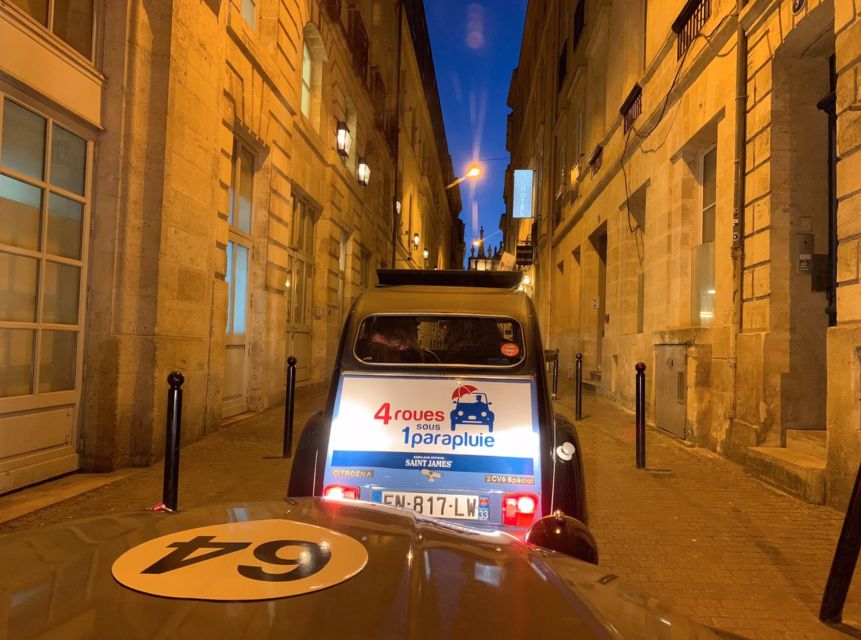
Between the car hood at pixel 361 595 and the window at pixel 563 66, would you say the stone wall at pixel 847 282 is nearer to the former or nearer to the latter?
the car hood at pixel 361 595

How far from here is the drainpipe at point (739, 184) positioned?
277 inches

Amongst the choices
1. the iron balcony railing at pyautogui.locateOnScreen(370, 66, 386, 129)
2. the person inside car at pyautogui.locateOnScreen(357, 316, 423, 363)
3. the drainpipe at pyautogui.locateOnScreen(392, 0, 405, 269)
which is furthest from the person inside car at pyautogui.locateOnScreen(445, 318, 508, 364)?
the drainpipe at pyautogui.locateOnScreen(392, 0, 405, 269)

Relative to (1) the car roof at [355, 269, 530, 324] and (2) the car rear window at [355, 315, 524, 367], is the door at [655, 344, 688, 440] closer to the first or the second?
(1) the car roof at [355, 269, 530, 324]

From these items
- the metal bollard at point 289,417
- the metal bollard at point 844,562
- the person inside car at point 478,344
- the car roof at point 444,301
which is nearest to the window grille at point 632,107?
the car roof at point 444,301

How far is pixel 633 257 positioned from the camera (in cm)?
1219

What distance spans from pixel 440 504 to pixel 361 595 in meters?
2.19

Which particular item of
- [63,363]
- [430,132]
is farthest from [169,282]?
[430,132]

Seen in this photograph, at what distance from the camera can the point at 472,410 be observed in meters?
3.70

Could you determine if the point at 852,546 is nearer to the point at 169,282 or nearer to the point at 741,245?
the point at 741,245

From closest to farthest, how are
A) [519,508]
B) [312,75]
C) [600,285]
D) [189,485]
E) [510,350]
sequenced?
[519,508] < [510,350] < [189,485] < [312,75] < [600,285]

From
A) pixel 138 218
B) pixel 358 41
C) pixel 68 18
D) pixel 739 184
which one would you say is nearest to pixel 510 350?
pixel 138 218

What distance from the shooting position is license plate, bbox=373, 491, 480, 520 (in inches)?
138

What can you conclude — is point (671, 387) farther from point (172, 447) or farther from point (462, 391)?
point (172, 447)

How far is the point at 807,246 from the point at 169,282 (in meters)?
6.91
